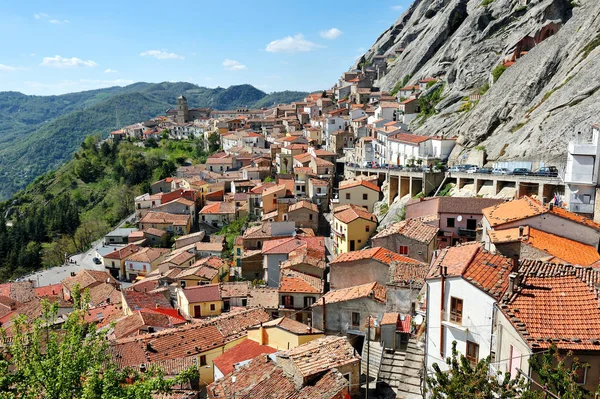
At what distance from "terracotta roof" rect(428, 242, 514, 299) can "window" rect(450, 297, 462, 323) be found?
2.82ft

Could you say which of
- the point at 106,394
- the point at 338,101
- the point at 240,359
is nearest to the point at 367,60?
the point at 338,101

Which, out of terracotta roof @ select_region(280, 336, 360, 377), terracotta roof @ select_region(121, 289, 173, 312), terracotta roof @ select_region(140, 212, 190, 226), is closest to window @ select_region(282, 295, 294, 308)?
terracotta roof @ select_region(121, 289, 173, 312)

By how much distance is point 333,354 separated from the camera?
16.5 m

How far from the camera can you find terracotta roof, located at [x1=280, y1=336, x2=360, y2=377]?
50.8ft

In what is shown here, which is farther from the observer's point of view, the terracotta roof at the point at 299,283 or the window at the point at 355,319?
the terracotta roof at the point at 299,283

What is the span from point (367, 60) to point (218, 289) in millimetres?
108147

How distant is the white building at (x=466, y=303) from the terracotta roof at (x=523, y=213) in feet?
24.9

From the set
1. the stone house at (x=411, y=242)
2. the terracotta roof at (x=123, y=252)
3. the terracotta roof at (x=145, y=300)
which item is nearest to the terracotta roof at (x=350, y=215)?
the stone house at (x=411, y=242)

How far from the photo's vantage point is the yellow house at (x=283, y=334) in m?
21.4

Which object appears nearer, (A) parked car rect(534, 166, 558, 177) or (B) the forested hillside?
(A) parked car rect(534, 166, 558, 177)

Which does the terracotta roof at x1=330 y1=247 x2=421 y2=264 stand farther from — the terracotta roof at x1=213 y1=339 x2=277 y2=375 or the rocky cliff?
the rocky cliff

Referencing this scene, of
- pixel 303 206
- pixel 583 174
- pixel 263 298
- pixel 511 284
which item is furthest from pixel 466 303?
pixel 303 206

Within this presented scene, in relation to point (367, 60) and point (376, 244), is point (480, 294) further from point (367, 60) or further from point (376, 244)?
point (367, 60)

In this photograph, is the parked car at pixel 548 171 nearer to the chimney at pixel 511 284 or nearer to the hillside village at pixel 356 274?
the hillside village at pixel 356 274
